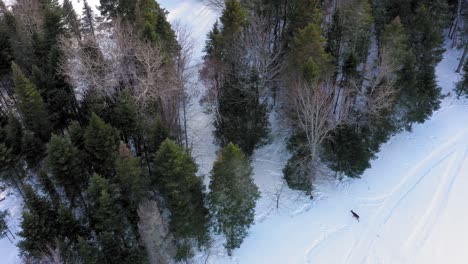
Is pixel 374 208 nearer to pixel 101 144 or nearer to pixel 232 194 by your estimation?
pixel 232 194

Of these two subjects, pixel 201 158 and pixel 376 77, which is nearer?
pixel 376 77

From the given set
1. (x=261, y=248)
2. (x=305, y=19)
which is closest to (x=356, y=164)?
(x=261, y=248)

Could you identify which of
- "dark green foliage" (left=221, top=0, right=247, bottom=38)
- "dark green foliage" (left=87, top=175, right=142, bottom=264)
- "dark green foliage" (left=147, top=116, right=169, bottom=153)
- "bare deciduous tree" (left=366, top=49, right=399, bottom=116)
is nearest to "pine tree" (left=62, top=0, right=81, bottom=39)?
"dark green foliage" (left=221, top=0, right=247, bottom=38)

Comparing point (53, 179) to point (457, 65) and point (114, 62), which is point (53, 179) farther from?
point (457, 65)

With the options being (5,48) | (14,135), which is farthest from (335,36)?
(5,48)

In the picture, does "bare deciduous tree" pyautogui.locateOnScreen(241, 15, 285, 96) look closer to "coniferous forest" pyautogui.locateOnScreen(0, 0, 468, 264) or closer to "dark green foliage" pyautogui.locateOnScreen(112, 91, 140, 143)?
"coniferous forest" pyautogui.locateOnScreen(0, 0, 468, 264)

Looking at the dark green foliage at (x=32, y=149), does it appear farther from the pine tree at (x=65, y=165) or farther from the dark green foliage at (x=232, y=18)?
the dark green foliage at (x=232, y=18)
